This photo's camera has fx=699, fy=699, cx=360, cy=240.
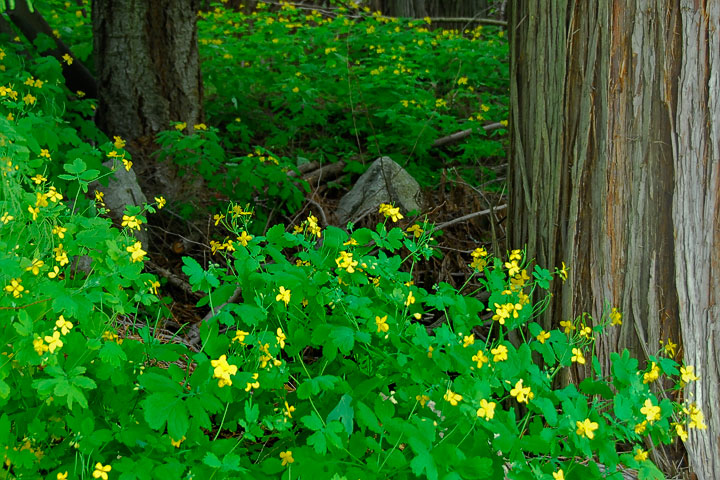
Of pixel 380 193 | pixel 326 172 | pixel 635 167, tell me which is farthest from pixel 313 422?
pixel 326 172

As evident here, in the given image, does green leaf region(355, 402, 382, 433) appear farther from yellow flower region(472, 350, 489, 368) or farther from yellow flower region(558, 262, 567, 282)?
yellow flower region(558, 262, 567, 282)

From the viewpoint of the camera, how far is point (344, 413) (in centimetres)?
176

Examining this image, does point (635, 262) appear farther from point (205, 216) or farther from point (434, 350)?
point (205, 216)

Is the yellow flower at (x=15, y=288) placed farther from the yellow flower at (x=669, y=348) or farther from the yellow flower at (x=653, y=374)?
the yellow flower at (x=669, y=348)

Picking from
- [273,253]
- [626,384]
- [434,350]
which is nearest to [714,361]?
[626,384]

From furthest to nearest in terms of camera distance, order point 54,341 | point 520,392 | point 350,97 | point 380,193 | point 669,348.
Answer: point 350,97
point 380,193
point 669,348
point 520,392
point 54,341

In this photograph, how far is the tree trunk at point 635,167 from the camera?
2.11 meters

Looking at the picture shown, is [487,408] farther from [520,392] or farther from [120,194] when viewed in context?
[120,194]

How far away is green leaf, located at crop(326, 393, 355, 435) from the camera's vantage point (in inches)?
68.6

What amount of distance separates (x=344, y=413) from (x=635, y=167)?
1191mm

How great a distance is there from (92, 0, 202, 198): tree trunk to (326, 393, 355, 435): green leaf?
3.14 m

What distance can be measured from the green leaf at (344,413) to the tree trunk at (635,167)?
90 cm

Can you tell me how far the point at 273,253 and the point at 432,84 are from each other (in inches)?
183

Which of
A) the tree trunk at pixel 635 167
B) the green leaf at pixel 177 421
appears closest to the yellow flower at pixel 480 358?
the tree trunk at pixel 635 167
